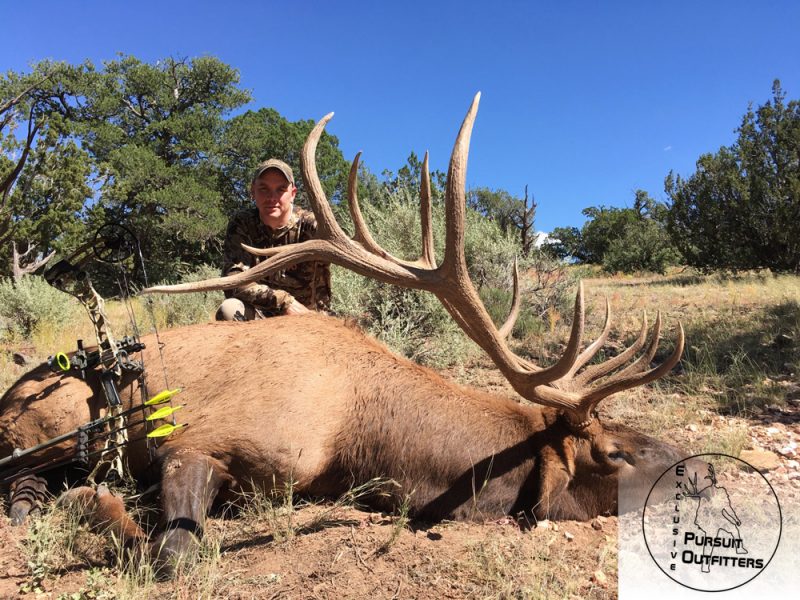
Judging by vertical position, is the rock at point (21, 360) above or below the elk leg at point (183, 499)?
above

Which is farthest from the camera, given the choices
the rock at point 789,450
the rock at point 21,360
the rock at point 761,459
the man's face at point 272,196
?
the rock at point 21,360

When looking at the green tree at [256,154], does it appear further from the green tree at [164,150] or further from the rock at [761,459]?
the rock at [761,459]

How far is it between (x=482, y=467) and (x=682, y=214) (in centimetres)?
1573

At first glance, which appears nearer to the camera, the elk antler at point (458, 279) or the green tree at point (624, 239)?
the elk antler at point (458, 279)

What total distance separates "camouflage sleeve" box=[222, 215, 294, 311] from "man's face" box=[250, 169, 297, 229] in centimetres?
29

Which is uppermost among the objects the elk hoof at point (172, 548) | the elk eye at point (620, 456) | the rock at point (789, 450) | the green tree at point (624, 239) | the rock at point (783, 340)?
the green tree at point (624, 239)

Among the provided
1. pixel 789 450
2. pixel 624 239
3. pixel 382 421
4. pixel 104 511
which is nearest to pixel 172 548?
pixel 104 511

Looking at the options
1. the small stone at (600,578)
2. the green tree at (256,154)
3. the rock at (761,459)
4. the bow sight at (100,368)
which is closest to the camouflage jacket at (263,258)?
the bow sight at (100,368)

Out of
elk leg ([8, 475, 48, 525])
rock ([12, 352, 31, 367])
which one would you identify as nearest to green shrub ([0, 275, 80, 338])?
rock ([12, 352, 31, 367])

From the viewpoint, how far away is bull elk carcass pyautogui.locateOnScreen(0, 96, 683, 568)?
97.0 inches

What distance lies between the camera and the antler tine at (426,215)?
95.1 inches

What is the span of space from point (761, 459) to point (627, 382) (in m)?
1.35

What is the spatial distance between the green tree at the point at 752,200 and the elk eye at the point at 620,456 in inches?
511

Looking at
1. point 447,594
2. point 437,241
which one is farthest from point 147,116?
point 447,594
